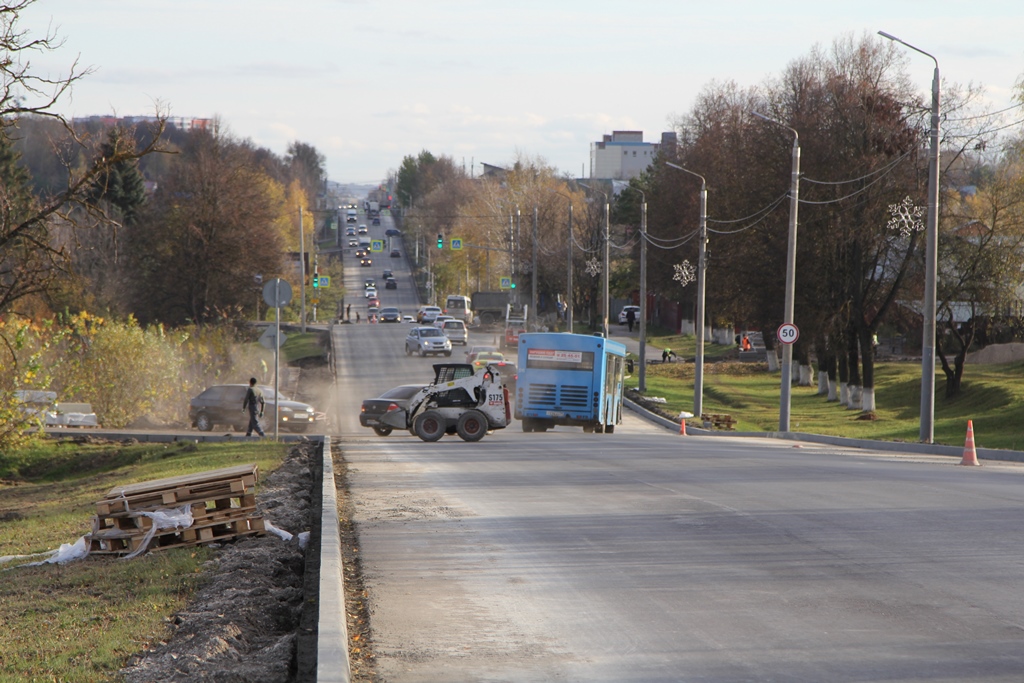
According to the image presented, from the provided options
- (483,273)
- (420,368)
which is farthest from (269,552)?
(483,273)

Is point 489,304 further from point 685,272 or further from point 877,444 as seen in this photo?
point 877,444

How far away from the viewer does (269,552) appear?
35.6ft

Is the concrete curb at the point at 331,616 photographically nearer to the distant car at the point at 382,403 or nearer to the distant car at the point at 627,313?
the distant car at the point at 382,403

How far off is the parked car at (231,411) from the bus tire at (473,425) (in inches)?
390

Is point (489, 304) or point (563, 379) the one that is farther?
point (489, 304)

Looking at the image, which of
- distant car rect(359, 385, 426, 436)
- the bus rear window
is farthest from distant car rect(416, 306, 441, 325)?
the bus rear window

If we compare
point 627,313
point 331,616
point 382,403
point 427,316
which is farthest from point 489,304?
point 331,616

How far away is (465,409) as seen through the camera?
91.1 ft

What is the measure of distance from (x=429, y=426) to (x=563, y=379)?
6.59 metres

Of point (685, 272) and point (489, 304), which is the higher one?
point (685, 272)

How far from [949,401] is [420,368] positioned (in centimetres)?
2835

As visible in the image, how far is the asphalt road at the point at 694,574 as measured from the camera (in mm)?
7031

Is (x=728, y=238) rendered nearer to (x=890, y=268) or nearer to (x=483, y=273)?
(x=890, y=268)

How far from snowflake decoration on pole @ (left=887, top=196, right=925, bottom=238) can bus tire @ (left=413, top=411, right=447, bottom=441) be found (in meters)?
23.2
